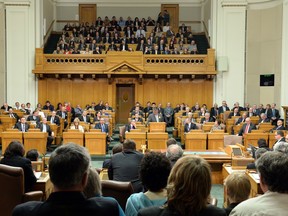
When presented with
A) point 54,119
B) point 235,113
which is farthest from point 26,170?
point 235,113

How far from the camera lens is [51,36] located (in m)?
21.0

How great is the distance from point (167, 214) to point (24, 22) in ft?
57.5

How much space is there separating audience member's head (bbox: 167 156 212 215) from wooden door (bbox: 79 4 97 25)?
2128 cm

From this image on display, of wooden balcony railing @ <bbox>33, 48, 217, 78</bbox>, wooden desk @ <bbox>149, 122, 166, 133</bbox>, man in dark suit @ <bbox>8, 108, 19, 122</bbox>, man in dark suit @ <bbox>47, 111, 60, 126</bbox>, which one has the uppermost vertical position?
wooden balcony railing @ <bbox>33, 48, 217, 78</bbox>

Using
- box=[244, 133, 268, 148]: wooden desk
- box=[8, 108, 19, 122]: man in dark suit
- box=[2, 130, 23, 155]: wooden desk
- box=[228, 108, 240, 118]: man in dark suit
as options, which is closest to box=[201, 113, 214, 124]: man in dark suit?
box=[228, 108, 240, 118]: man in dark suit

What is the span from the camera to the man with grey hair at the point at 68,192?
6.89 ft

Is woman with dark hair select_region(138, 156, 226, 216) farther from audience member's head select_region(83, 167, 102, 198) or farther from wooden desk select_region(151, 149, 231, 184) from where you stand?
wooden desk select_region(151, 149, 231, 184)

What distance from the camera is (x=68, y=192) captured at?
212cm

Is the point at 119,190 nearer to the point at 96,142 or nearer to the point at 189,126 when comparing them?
the point at 96,142

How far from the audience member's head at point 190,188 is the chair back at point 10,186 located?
278 cm

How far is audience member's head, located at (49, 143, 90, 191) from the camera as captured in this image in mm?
2133

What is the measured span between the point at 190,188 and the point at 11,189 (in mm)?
2967

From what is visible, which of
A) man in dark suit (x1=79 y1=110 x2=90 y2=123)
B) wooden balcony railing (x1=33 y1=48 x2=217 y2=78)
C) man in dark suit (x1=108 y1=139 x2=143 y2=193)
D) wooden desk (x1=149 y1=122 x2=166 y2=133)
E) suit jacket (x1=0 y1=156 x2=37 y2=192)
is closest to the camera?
suit jacket (x1=0 y1=156 x2=37 y2=192)

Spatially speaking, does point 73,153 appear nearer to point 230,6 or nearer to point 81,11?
point 230,6
